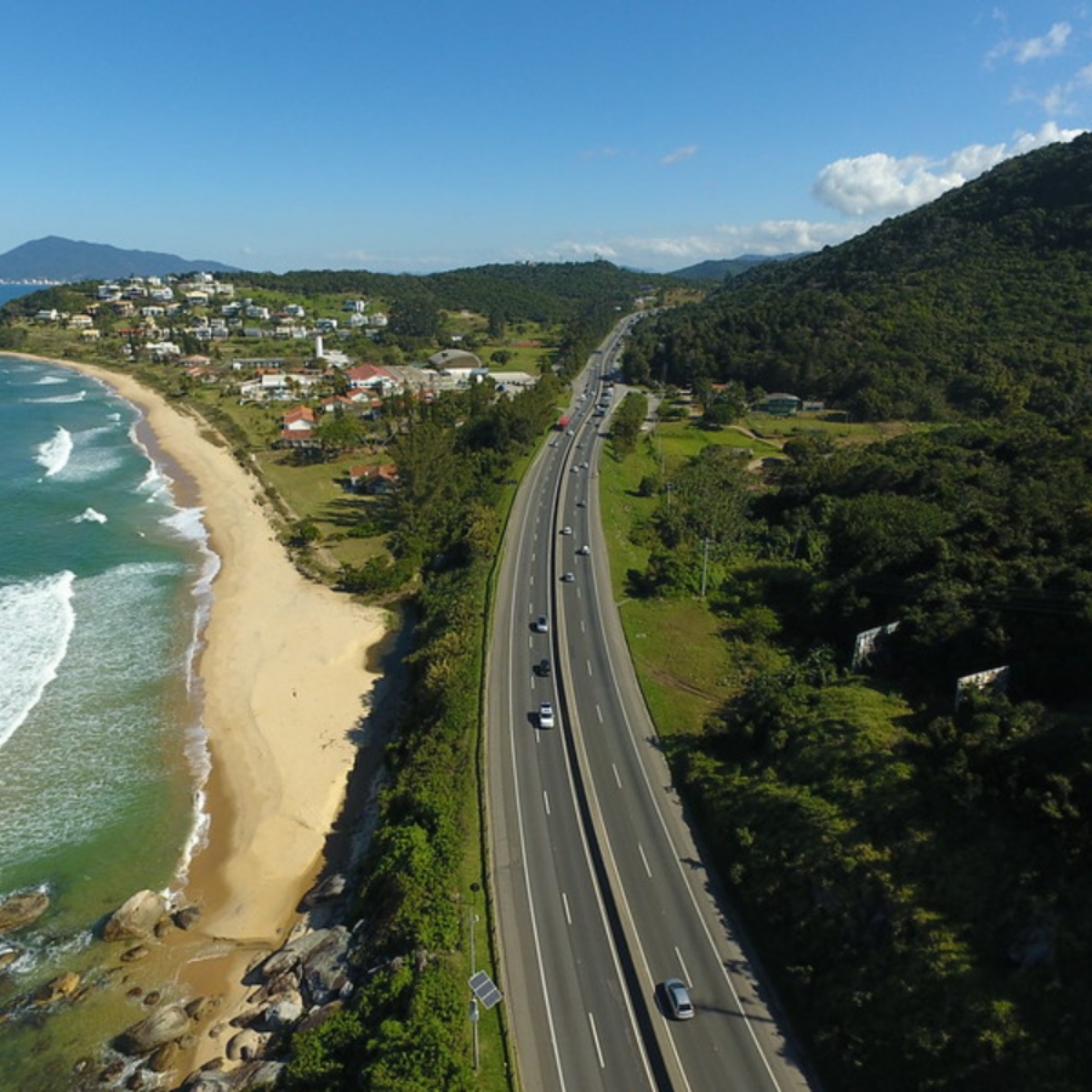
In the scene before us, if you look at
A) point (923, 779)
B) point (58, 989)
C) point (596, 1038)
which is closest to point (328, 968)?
point (596, 1038)

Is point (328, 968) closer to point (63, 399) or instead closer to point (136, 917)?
point (136, 917)

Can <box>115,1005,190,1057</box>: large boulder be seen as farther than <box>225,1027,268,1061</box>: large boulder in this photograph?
Yes

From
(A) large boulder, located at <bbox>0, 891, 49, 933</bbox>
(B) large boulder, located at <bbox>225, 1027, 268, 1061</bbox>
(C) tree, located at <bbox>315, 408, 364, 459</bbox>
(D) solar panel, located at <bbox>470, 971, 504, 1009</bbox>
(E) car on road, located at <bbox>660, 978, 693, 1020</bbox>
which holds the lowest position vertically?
(B) large boulder, located at <bbox>225, 1027, 268, 1061</bbox>

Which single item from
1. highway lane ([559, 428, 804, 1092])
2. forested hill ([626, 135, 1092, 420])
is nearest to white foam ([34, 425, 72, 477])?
highway lane ([559, 428, 804, 1092])

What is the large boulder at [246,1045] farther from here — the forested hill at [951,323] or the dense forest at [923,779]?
the forested hill at [951,323]

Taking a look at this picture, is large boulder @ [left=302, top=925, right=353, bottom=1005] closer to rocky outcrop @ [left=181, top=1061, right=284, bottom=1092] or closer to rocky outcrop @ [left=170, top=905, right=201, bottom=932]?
rocky outcrop @ [left=181, top=1061, right=284, bottom=1092]

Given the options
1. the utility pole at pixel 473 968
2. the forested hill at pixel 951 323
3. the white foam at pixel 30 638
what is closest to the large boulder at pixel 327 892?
the utility pole at pixel 473 968
